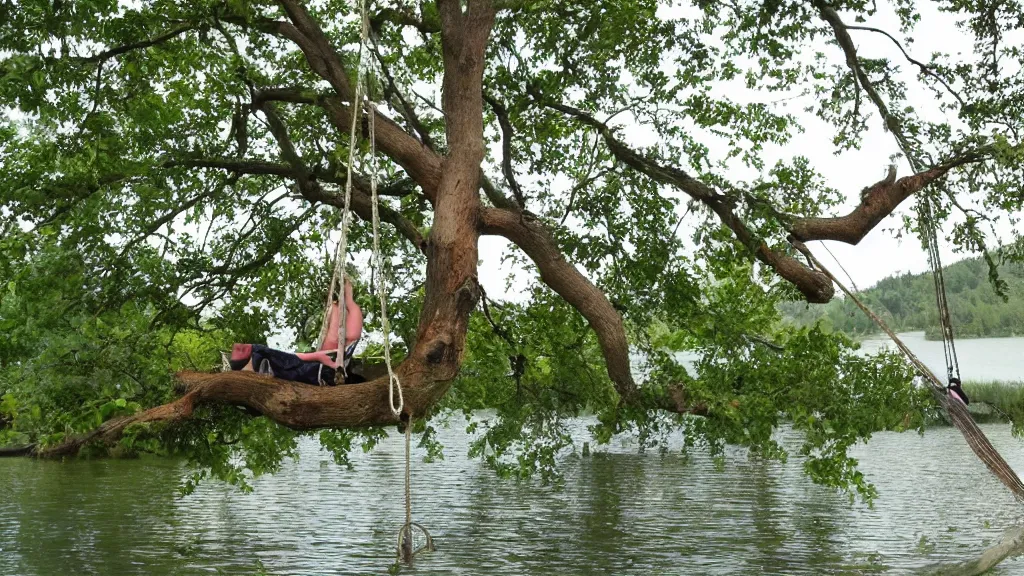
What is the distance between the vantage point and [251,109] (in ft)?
36.7

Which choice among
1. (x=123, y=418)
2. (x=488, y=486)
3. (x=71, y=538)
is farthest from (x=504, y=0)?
(x=488, y=486)

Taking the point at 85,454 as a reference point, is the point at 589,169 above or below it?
above

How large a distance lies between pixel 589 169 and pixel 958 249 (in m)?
3.76

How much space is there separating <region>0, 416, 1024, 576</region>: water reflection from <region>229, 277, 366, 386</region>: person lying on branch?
4762mm

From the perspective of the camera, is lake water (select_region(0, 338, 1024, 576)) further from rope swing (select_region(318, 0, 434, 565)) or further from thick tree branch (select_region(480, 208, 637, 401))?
rope swing (select_region(318, 0, 434, 565))

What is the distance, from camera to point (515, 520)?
15.7m

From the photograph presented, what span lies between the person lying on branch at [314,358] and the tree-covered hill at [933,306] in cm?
503

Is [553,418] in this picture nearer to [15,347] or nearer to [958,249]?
[958,249]

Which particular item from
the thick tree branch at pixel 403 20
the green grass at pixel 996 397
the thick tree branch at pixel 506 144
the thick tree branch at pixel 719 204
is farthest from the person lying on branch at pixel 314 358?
the green grass at pixel 996 397

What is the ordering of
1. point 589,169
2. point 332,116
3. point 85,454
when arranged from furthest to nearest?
1. point 85,454
2. point 589,169
3. point 332,116

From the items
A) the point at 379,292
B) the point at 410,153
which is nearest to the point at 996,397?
the point at 410,153

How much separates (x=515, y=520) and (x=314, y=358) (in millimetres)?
9070

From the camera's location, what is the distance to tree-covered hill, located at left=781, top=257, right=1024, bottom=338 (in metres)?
13.1

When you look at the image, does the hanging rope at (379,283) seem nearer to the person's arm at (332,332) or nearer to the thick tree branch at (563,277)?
the person's arm at (332,332)
